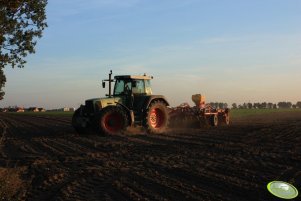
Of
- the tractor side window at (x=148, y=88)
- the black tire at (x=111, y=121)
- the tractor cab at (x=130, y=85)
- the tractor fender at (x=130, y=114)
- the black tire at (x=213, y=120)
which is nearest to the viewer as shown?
the black tire at (x=111, y=121)

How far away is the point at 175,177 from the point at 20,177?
2.90 metres

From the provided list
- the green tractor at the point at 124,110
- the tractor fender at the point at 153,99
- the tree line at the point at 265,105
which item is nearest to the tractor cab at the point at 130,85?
the green tractor at the point at 124,110

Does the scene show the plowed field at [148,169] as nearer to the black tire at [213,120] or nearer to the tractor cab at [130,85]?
the tractor cab at [130,85]

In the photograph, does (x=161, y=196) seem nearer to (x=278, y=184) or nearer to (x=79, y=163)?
(x=278, y=184)

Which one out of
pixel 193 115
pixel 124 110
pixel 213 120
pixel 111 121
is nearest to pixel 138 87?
pixel 124 110

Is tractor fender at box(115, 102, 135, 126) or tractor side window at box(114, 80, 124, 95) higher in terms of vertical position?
tractor side window at box(114, 80, 124, 95)

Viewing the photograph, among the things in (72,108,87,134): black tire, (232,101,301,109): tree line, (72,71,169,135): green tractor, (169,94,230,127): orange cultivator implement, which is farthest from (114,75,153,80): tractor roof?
(232,101,301,109): tree line

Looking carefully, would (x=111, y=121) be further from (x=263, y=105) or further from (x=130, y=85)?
(x=263, y=105)

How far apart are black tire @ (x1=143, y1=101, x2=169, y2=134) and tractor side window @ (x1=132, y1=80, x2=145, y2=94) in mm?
665

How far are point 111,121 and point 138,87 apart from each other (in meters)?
1.85

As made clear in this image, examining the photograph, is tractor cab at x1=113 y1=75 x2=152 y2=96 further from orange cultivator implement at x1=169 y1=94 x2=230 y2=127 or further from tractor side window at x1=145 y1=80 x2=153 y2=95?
orange cultivator implement at x1=169 y1=94 x2=230 y2=127

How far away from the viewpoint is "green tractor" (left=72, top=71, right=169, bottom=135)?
1552 cm

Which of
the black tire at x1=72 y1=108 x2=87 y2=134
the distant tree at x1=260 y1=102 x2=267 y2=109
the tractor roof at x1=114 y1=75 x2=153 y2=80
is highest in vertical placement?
the tractor roof at x1=114 y1=75 x2=153 y2=80

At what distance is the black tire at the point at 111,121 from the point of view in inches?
601
